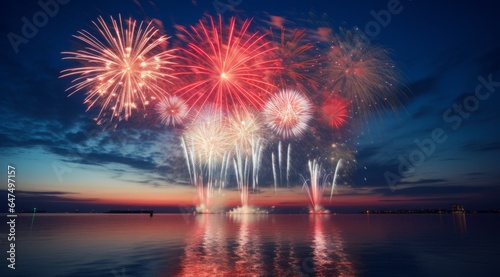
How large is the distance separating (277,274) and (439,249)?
22.9 metres

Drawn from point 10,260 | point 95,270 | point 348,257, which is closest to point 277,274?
point 348,257

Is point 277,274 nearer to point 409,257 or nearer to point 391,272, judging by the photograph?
point 391,272

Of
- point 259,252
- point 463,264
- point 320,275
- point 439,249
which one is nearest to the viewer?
point 320,275

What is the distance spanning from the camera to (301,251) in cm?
3272

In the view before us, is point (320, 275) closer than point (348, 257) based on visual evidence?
Yes

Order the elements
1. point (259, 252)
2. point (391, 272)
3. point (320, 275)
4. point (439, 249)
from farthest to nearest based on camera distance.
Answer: point (439, 249) → point (259, 252) → point (391, 272) → point (320, 275)

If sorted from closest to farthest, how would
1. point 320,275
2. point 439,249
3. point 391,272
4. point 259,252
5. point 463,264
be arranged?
point 320,275
point 391,272
point 463,264
point 259,252
point 439,249

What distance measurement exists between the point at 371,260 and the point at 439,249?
41.9ft

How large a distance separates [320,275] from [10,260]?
24.6 meters

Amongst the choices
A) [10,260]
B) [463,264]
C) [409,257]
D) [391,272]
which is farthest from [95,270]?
[463,264]

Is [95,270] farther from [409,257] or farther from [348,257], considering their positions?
[409,257]

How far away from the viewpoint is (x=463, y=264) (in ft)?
88.2

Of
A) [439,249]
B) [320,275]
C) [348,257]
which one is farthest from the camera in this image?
[439,249]

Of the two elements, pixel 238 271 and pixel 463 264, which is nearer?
pixel 238 271
